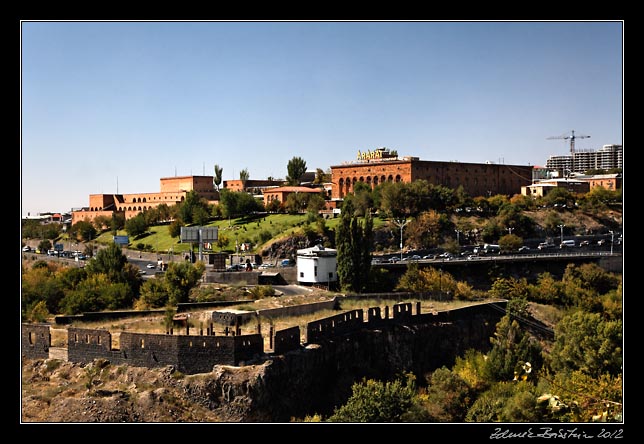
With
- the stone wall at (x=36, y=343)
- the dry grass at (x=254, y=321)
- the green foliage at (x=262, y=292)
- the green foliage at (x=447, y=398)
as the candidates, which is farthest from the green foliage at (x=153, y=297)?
the green foliage at (x=447, y=398)

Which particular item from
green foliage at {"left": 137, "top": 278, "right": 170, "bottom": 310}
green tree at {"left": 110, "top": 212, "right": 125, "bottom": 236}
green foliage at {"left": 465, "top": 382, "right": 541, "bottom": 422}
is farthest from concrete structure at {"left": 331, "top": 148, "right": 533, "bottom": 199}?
green foliage at {"left": 465, "top": 382, "right": 541, "bottom": 422}

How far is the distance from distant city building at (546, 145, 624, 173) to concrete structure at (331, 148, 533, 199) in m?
90.8

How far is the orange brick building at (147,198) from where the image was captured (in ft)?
311

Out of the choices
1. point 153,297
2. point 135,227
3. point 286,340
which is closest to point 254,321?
point 286,340

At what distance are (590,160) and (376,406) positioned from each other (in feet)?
559

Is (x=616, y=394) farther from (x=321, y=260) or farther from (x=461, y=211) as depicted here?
(x=461, y=211)

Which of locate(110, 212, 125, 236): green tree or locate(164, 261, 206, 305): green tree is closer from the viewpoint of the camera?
locate(164, 261, 206, 305): green tree

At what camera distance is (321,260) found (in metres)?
43.7

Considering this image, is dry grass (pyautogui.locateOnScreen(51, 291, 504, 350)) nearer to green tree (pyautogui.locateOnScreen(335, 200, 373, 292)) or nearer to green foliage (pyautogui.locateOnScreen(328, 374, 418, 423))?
green tree (pyautogui.locateOnScreen(335, 200, 373, 292))

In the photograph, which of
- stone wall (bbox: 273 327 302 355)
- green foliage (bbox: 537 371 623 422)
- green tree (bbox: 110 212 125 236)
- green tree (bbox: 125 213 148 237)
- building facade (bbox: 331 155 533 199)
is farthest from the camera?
green tree (bbox: 110 212 125 236)

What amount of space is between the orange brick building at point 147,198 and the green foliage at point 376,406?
6823 centimetres

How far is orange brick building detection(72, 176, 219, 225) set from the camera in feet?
311

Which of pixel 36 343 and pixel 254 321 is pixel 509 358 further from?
pixel 36 343

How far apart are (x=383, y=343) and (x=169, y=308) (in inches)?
363
